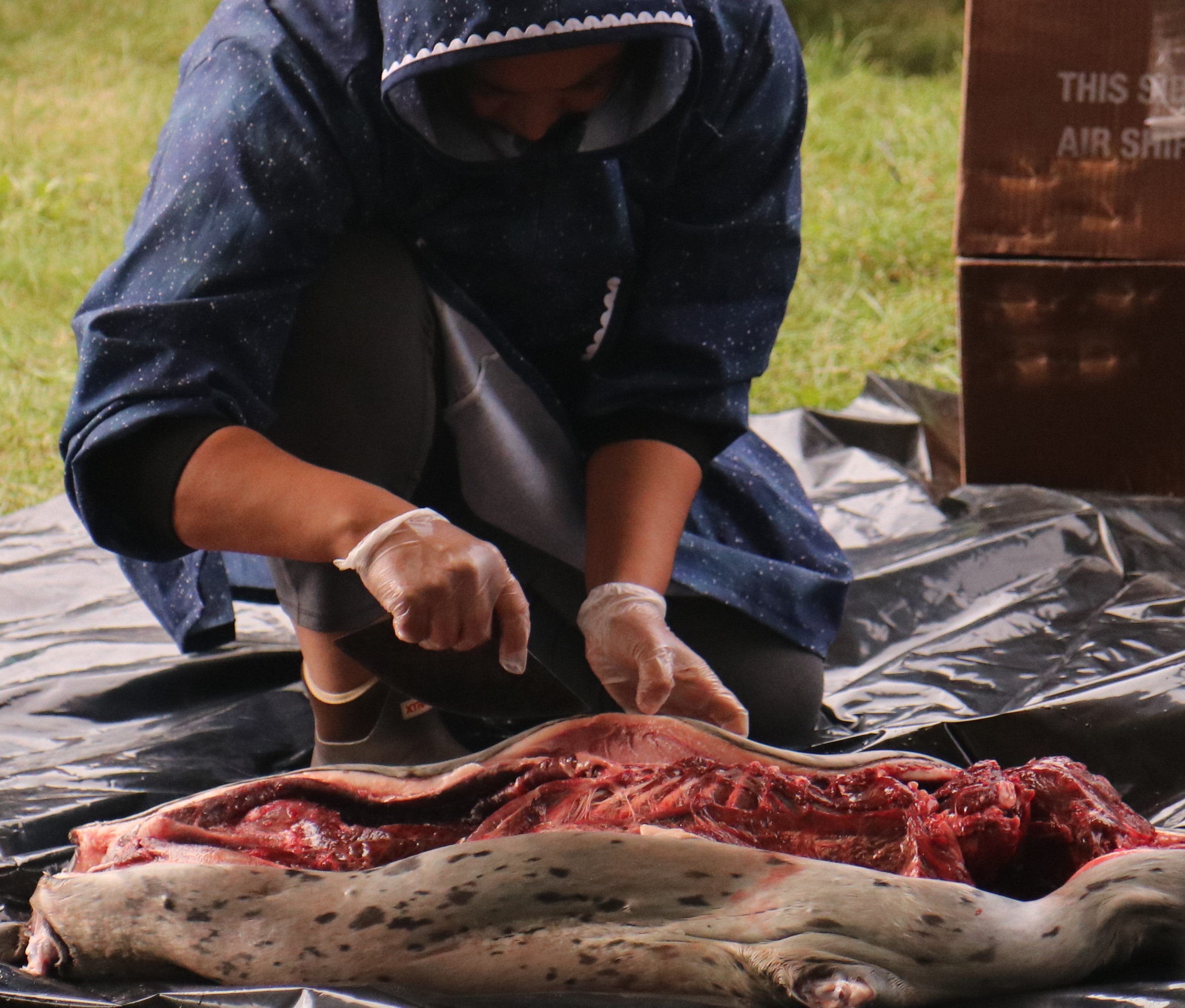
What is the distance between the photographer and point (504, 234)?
1.91 m

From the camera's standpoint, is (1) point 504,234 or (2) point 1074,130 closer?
(1) point 504,234

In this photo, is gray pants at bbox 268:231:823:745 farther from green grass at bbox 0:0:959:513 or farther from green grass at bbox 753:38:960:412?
green grass at bbox 753:38:960:412

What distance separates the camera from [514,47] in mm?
1512

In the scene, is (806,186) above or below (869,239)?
above

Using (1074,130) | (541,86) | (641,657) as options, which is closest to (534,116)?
(541,86)

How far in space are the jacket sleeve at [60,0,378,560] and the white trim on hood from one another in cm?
21

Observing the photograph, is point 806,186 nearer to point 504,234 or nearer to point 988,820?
point 504,234

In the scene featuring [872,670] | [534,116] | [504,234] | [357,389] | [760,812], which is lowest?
[872,670]

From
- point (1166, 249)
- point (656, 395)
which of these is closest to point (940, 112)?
point (1166, 249)

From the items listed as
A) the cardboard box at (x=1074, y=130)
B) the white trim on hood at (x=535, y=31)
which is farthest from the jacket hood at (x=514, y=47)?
the cardboard box at (x=1074, y=130)

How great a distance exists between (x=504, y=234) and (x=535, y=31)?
438mm

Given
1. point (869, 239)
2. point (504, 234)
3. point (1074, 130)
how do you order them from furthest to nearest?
point (869, 239) < point (1074, 130) < point (504, 234)

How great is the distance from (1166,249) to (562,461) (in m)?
1.45

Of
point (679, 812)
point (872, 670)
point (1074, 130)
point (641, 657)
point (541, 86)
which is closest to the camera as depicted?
point (679, 812)
